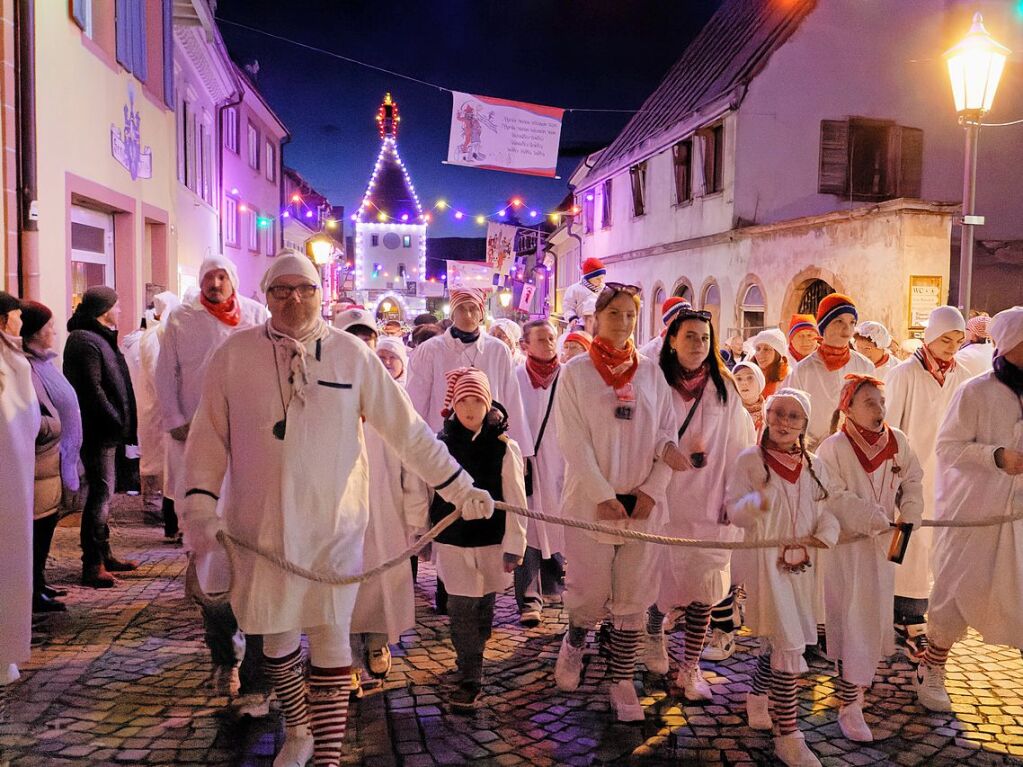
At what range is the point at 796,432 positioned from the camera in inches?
169

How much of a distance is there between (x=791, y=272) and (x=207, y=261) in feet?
46.6

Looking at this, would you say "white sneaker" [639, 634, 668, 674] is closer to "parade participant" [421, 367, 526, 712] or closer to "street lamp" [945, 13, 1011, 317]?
"parade participant" [421, 367, 526, 712]

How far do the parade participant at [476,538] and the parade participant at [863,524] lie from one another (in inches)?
63.5

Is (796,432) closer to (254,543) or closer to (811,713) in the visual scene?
(811,713)

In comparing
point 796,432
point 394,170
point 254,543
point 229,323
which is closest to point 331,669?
point 254,543

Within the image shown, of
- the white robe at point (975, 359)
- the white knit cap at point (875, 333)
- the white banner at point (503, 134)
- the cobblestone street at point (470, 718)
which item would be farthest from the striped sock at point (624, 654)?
the white banner at point (503, 134)

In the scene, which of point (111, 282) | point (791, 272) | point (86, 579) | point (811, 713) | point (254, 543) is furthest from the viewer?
point (791, 272)

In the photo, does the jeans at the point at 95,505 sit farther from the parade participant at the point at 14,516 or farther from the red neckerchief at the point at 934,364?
the red neckerchief at the point at 934,364

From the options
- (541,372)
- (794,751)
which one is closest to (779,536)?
(794,751)

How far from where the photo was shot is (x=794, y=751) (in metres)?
Answer: 4.01

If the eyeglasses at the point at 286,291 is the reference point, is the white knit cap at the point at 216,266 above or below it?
above

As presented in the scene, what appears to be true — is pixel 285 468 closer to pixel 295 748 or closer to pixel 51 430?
pixel 295 748

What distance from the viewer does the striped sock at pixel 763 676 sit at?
427 centimetres

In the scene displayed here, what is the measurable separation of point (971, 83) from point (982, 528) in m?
5.47
